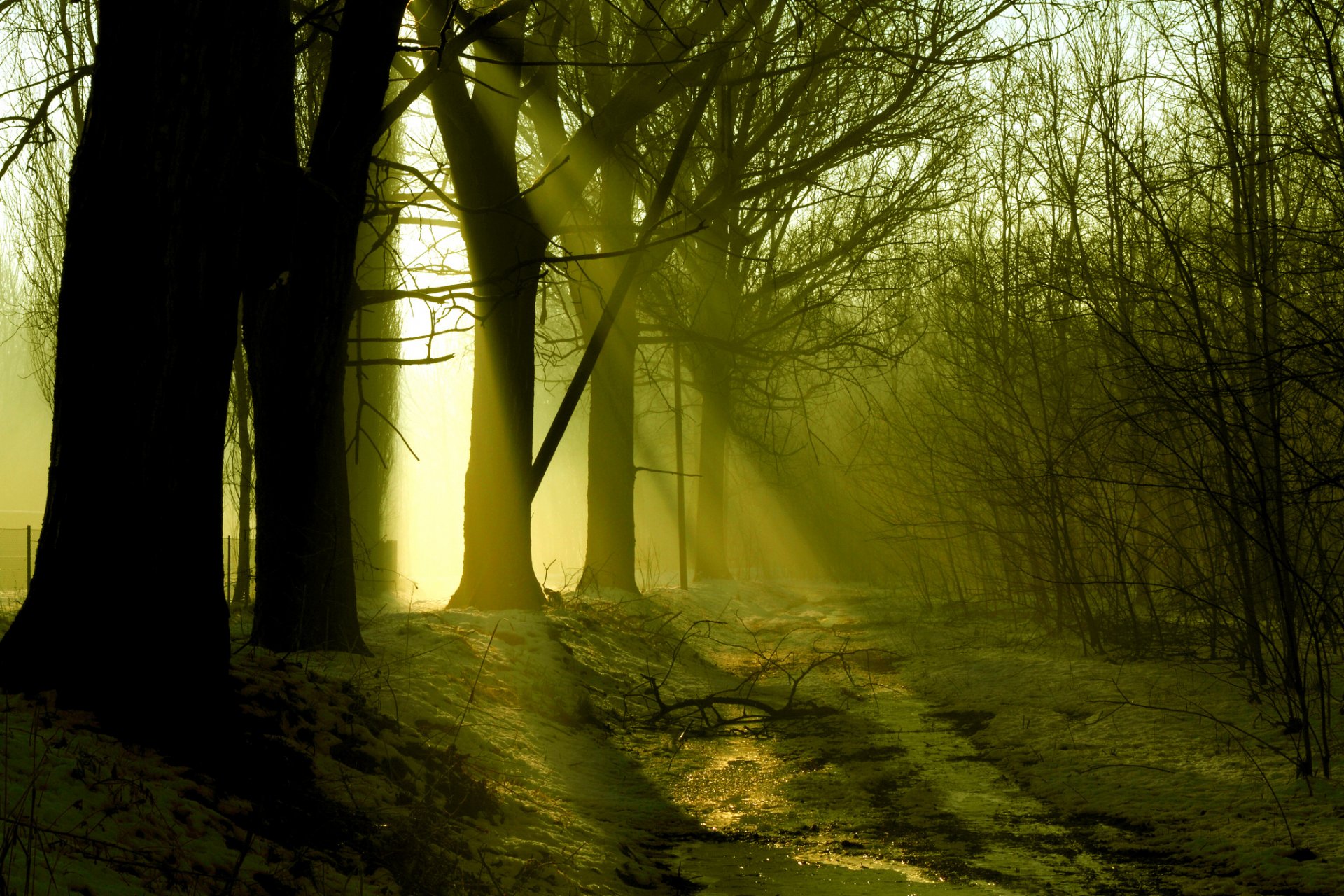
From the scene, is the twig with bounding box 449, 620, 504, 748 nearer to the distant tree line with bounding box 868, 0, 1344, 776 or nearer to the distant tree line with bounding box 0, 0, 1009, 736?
the distant tree line with bounding box 0, 0, 1009, 736

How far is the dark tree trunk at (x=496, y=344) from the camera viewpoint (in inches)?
327

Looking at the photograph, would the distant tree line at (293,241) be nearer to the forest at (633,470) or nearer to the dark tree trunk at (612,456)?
the forest at (633,470)

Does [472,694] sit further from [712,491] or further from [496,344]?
[712,491]

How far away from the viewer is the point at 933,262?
41.3 ft

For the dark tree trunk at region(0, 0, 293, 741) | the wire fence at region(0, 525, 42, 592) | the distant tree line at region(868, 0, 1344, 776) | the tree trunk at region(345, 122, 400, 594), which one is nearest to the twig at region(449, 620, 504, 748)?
the dark tree trunk at region(0, 0, 293, 741)

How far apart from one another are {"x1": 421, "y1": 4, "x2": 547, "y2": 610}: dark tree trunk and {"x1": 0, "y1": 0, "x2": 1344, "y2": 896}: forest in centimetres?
4

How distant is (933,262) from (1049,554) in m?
4.69

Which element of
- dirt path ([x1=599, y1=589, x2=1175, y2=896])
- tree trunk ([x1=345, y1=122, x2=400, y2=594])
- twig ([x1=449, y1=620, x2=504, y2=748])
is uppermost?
tree trunk ([x1=345, y1=122, x2=400, y2=594])

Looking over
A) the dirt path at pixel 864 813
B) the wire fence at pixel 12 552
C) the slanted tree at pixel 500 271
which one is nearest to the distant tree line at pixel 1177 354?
the dirt path at pixel 864 813

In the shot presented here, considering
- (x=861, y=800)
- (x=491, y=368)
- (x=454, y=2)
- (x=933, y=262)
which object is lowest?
(x=861, y=800)

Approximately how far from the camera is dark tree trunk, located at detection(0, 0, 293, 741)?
314 cm

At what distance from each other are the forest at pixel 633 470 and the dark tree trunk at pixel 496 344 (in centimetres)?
4

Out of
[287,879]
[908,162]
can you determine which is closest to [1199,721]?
[287,879]

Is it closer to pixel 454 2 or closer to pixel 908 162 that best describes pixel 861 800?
pixel 454 2
